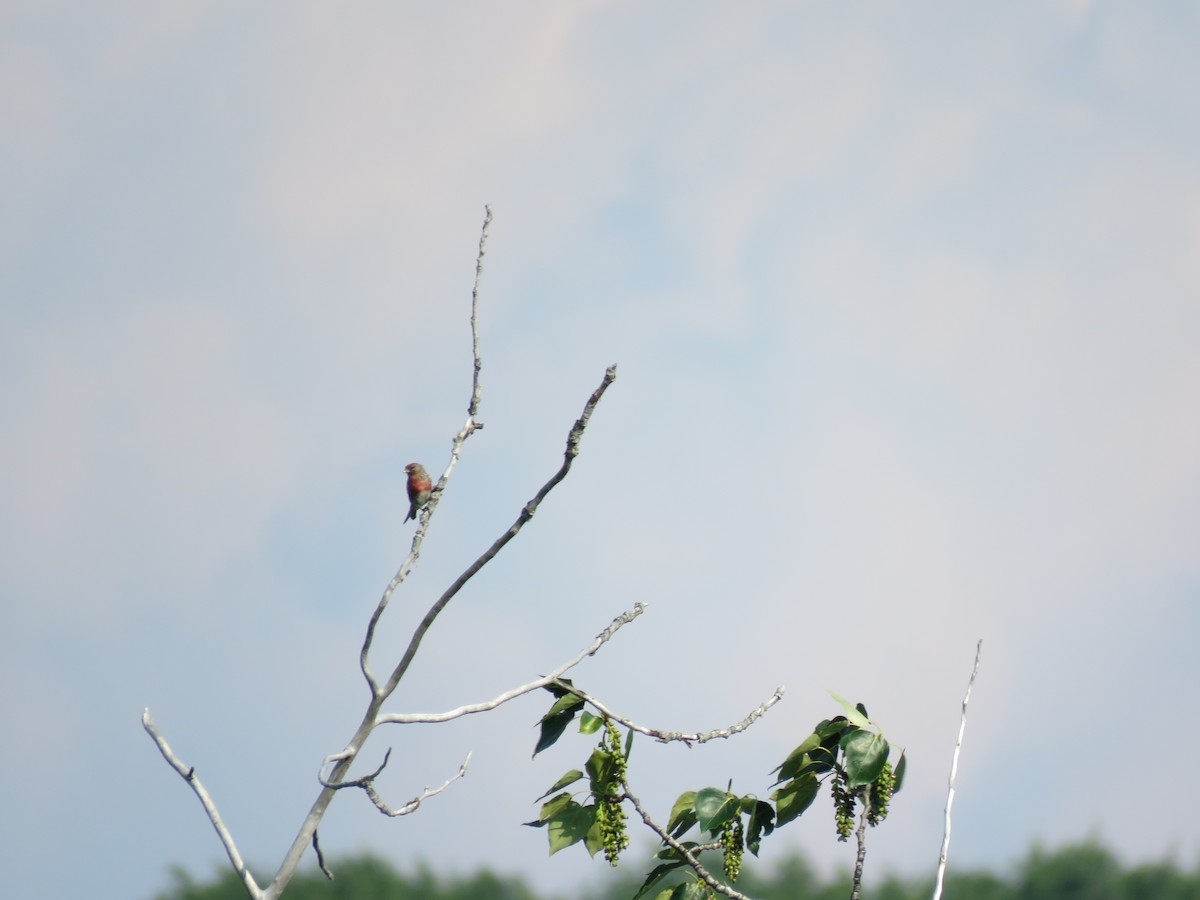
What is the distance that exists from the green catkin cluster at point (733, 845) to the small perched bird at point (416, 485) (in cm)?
699

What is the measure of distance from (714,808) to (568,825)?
19.5 inches

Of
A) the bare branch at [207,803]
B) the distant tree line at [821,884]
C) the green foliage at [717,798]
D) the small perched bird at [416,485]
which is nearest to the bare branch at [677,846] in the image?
the green foliage at [717,798]

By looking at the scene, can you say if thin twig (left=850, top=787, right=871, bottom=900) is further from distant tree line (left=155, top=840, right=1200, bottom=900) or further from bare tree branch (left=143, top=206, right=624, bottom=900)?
distant tree line (left=155, top=840, right=1200, bottom=900)

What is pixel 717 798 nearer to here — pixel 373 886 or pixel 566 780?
pixel 566 780

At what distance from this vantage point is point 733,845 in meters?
3.77

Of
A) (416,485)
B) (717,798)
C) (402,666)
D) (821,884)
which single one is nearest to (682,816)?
(717,798)

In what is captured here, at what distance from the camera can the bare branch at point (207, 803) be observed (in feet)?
→ 11.7

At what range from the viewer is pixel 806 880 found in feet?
84.9

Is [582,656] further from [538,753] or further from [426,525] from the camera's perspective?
[426,525]

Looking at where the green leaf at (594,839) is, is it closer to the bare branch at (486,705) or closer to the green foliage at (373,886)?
the bare branch at (486,705)

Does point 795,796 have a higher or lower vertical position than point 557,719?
lower

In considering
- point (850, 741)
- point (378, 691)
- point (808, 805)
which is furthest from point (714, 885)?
point (378, 691)

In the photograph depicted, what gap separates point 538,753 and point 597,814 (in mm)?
291

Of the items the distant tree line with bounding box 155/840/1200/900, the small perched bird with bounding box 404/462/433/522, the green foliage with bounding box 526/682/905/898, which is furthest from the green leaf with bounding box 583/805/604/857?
the distant tree line with bounding box 155/840/1200/900
